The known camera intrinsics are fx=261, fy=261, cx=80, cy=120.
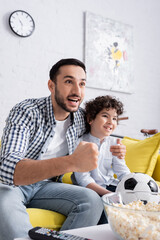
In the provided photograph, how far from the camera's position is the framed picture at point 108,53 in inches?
118

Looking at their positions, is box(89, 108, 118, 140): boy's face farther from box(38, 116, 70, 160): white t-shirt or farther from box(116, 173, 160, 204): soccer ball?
box(116, 173, 160, 204): soccer ball

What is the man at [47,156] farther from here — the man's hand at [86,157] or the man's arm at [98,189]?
the man's arm at [98,189]

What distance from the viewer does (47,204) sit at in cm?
128

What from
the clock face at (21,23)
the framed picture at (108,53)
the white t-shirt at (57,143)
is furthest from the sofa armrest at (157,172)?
the clock face at (21,23)

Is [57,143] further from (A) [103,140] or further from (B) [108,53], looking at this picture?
(B) [108,53]

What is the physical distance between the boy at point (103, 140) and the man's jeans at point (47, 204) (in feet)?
0.67

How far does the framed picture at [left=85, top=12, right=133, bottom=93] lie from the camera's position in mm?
3004

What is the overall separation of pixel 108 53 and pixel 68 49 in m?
0.53

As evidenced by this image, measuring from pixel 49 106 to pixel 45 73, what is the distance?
138 cm

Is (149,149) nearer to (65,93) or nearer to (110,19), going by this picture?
(65,93)

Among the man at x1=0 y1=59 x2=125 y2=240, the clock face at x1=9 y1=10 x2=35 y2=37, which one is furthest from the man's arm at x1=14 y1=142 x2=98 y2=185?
the clock face at x1=9 y1=10 x2=35 y2=37

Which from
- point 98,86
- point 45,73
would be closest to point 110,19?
point 98,86

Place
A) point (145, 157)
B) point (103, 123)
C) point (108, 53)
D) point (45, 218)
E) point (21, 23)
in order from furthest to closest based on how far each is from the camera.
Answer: point (108, 53)
point (21, 23)
point (145, 157)
point (103, 123)
point (45, 218)

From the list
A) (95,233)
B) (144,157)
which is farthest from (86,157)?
(144,157)
